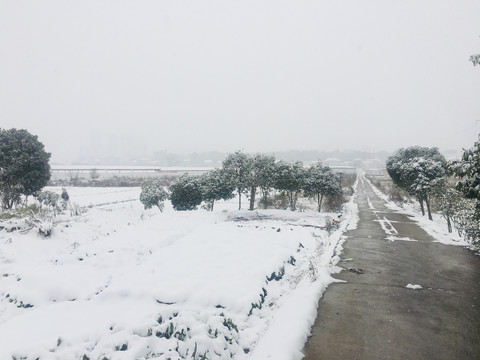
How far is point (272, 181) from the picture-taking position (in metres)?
30.2

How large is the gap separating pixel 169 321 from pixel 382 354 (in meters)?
4.11

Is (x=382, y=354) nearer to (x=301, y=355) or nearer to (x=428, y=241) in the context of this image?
(x=301, y=355)

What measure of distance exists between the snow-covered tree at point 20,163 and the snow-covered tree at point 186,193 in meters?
10.9

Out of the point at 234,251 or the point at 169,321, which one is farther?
the point at 234,251

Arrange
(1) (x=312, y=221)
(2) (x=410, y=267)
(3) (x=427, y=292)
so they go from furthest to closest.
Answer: (1) (x=312, y=221) < (2) (x=410, y=267) < (3) (x=427, y=292)

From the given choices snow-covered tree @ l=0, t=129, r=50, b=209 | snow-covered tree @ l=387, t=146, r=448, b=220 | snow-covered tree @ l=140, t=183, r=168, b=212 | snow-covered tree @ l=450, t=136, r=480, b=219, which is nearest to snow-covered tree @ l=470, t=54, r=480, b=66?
snow-covered tree @ l=450, t=136, r=480, b=219

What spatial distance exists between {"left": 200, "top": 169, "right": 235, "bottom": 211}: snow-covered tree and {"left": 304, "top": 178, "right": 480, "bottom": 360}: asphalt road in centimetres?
1771

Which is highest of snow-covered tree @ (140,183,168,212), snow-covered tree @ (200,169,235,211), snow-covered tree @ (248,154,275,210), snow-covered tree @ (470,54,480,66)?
snow-covered tree @ (470,54,480,66)

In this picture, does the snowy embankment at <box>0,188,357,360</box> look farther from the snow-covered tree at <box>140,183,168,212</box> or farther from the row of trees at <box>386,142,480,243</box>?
the snow-covered tree at <box>140,183,168,212</box>

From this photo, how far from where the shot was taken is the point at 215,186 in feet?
97.3

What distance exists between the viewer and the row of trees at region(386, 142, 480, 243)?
9086 mm

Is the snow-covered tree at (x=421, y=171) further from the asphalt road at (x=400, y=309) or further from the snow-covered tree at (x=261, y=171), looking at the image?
the asphalt road at (x=400, y=309)

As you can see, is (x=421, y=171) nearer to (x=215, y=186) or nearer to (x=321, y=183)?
(x=321, y=183)

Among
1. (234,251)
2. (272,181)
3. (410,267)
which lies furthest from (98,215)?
(410,267)
